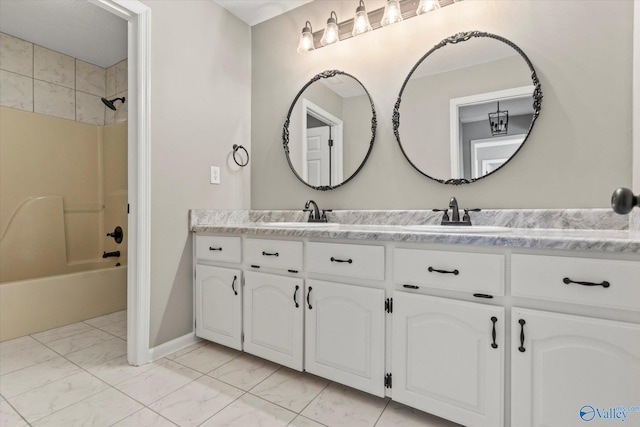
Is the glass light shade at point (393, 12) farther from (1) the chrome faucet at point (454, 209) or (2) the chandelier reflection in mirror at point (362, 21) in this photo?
(1) the chrome faucet at point (454, 209)

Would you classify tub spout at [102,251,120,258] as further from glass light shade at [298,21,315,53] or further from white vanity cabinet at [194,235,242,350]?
glass light shade at [298,21,315,53]

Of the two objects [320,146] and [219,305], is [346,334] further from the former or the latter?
[320,146]

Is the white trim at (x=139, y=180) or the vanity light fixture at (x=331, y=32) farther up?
the vanity light fixture at (x=331, y=32)

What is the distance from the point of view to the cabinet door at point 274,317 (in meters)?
1.55

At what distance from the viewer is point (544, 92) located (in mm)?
1477

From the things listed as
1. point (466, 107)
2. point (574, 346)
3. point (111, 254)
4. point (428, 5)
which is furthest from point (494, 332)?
point (111, 254)

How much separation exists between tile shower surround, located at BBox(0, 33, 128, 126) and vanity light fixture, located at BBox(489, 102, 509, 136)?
10.6 feet

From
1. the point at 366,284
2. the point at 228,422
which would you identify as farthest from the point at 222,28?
the point at 228,422

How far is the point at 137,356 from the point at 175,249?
630 millimetres

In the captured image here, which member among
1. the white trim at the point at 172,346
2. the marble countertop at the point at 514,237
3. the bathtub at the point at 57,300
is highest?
the marble countertop at the point at 514,237

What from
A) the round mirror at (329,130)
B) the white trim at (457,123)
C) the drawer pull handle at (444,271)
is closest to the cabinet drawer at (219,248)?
the round mirror at (329,130)

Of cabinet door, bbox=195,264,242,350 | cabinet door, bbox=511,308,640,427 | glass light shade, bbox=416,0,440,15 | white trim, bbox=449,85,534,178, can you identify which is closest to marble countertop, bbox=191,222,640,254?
cabinet door, bbox=511,308,640,427

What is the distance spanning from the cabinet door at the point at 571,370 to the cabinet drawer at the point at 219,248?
4.57 ft

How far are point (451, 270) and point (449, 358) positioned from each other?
33 centimetres
